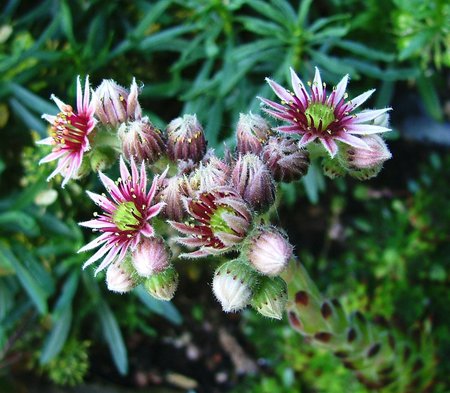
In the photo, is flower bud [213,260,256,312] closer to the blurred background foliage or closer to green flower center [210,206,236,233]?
green flower center [210,206,236,233]

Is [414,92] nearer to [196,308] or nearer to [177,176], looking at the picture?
[196,308]

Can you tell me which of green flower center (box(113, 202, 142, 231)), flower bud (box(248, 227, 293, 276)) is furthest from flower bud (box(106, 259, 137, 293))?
flower bud (box(248, 227, 293, 276))

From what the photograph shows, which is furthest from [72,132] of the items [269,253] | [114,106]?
[269,253]

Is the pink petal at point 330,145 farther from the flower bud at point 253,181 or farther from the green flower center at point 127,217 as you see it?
the green flower center at point 127,217

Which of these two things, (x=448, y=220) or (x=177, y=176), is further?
(x=448, y=220)

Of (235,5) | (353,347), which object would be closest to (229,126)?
(235,5)

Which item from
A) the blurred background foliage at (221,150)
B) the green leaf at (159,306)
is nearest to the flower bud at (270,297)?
the blurred background foliage at (221,150)
